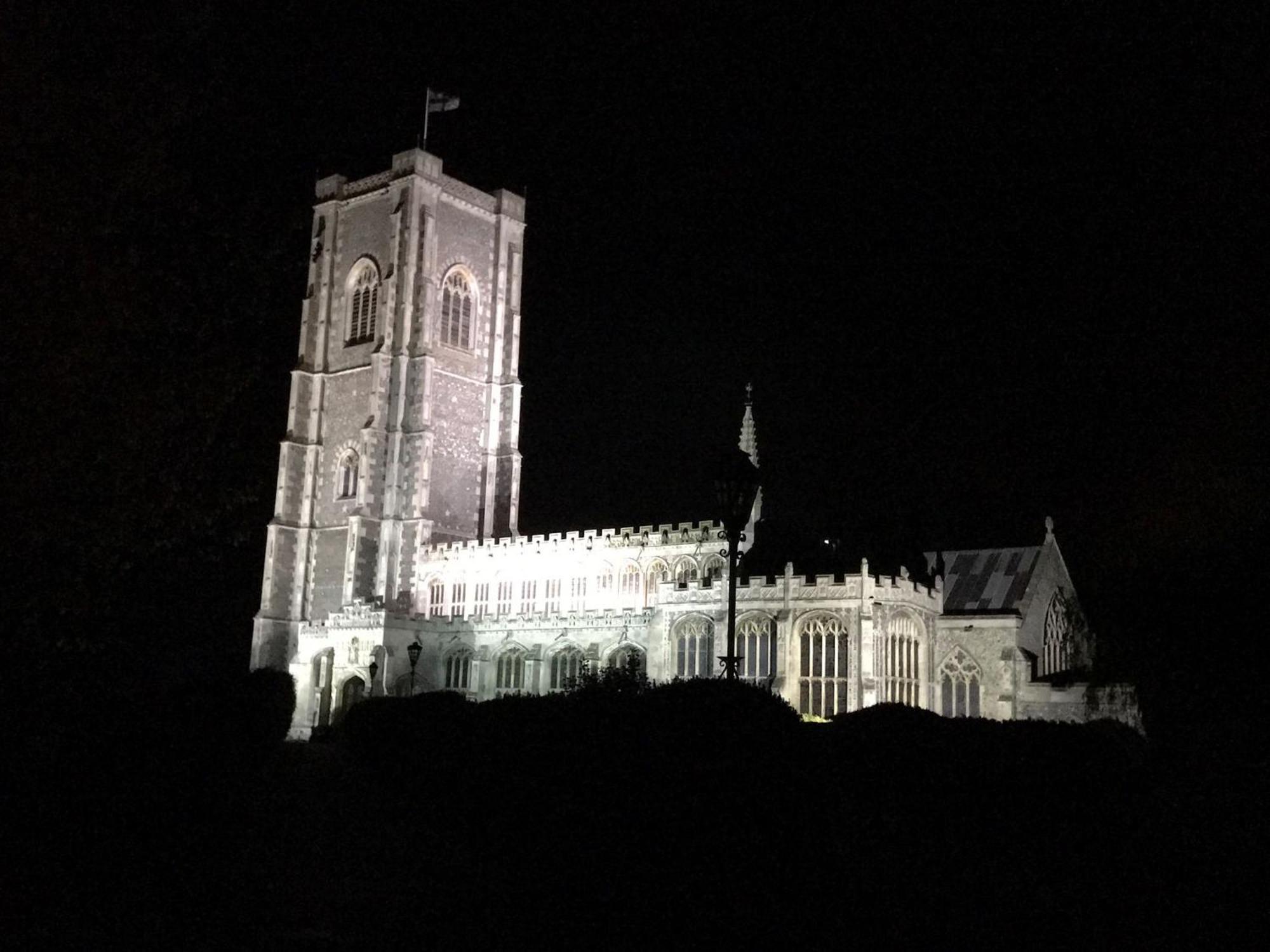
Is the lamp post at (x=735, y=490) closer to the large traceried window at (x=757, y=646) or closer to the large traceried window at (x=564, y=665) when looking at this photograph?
the large traceried window at (x=757, y=646)

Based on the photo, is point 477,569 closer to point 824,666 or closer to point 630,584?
point 630,584

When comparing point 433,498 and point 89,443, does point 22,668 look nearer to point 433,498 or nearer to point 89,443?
point 89,443

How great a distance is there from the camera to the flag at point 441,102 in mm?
56156

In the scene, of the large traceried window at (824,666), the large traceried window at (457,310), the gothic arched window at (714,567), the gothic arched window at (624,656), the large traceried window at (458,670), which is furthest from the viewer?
the large traceried window at (457,310)

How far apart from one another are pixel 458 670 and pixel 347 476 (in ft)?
48.6

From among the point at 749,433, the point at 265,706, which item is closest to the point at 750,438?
the point at 749,433

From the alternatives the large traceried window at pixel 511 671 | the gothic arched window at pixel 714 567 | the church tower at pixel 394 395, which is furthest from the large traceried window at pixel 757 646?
the church tower at pixel 394 395

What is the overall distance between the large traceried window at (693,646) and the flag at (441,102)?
31.5 meters

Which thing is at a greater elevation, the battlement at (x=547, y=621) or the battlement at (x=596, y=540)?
the battlement at (x=596, y=540)

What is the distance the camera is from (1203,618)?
20500mm

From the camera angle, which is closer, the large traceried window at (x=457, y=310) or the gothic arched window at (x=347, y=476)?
the gothic arched window at (x=347, y=476)

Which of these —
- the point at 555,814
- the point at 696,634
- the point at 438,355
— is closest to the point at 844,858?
the point at 555,814

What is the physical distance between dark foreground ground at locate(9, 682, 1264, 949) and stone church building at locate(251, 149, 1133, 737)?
1374 cm

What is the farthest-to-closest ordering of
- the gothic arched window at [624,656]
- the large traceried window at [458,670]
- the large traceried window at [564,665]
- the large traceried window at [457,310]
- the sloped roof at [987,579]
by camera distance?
the large traceried window at [457,310], the large traceried window at [458,670], the large traceried window at [564,665], the gothic arched window at [624,656], the sloped roof at [987,579]
